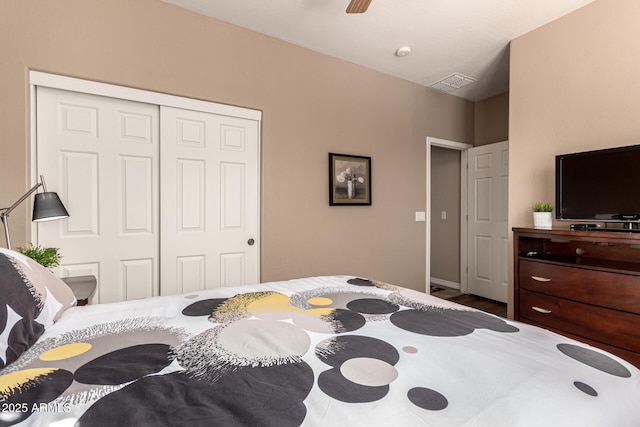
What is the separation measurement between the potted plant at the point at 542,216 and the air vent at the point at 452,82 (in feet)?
5.97

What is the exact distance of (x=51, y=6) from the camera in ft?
6.66

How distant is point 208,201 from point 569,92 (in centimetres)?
310

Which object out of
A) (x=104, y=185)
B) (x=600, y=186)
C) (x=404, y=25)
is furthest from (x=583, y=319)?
(x=104, y=185)

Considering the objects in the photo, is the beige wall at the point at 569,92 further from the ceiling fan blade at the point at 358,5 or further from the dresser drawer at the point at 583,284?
the ceiling fan blade at the point at 358,5

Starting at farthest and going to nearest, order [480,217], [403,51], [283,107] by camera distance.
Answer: [480,217], [403,51], [283,107]

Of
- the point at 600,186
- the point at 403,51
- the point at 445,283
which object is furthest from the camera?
the point at 445,283

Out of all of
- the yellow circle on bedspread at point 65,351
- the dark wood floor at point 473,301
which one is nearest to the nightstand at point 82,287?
the yellow circle on bedspread at point 65,351

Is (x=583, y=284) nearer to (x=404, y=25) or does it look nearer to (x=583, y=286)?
(x=583, y=286)

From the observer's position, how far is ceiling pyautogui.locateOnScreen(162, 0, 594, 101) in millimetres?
2381

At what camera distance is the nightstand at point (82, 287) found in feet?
5.56

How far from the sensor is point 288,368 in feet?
2.60

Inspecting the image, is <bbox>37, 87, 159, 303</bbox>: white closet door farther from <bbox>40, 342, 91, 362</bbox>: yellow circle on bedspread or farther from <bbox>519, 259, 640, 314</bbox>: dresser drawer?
<bbox>519, 259, 640, 314</bbox>: dresser drawer

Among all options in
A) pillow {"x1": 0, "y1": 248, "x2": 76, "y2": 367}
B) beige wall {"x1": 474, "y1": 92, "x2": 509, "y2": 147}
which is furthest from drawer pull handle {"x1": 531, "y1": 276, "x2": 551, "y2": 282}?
pillow {"x1": 0, "y1": 248, "x2": 76, "y2": 367}

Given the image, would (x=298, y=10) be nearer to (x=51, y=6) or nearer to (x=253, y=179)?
(x=253, y=179)
